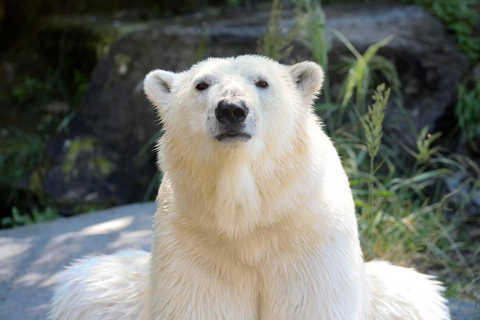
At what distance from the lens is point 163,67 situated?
6.84 metres

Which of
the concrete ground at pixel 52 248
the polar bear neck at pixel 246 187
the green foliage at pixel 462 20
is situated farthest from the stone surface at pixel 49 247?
the green foliage at pixel 462 20

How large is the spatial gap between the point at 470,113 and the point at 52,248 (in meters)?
4.35

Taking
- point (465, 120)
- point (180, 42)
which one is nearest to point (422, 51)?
point (465, 120)

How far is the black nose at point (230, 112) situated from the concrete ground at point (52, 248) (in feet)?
6.23

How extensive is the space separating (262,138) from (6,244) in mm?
2777

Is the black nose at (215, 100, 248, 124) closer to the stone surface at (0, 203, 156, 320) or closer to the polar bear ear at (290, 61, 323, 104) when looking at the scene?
the polar bear ear at (290, 61, 323, 104)

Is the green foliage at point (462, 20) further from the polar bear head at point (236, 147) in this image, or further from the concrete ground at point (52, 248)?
the polar bear head at point (236, 147)

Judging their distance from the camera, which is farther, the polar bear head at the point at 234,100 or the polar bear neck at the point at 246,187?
the polar bear neck at the point at 246,187

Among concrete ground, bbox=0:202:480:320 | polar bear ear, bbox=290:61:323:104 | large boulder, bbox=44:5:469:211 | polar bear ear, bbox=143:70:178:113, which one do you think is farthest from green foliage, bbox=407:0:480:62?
polar bear ear, bbox=143:70:178:113

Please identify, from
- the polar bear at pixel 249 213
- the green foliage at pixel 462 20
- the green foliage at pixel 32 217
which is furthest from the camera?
the green foliage at pixel 462 20

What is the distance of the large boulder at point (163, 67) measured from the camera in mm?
6523

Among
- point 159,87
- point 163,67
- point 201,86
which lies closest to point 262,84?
point 201,86

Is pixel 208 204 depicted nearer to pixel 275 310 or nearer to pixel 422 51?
pixel 275 310

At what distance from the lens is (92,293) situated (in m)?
3.34
